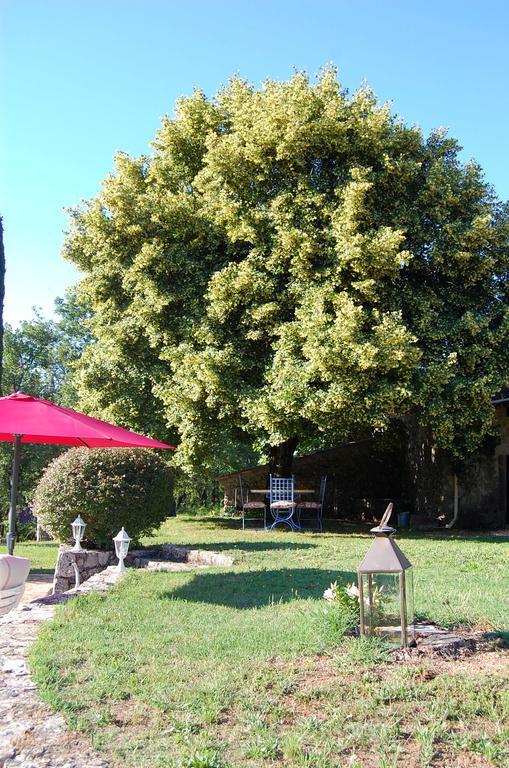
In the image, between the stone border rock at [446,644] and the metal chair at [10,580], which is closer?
the stone border rock at [446,644]

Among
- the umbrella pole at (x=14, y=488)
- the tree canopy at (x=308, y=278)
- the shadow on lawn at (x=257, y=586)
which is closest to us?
the shadow on lawn at (x=257, y=586)

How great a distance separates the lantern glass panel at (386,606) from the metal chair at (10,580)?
9.05ft

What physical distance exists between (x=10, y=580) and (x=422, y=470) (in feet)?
50.2

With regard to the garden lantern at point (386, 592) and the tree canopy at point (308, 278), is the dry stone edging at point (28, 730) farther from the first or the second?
the tree canopy at point (308, 278)

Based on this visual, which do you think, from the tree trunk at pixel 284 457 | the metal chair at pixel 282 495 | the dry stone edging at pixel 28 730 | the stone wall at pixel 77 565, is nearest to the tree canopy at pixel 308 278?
the metal chair at pixel 282 495

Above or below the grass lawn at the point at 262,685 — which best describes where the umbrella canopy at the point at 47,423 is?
above

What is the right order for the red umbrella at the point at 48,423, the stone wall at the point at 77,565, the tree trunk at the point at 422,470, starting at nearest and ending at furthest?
the red umbrella at the point at 48,423 → the stone wall at the point at 77,565 → the tree trunk at the point at 422,470

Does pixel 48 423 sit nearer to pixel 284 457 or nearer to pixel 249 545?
pixel 249 545

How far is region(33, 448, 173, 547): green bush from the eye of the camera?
914 centimetres

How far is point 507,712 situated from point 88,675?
238cm

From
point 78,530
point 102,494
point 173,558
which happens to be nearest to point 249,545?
point 173,558

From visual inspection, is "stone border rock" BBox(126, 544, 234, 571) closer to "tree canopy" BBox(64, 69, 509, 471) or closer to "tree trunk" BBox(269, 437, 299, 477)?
"tree canopy" BBox(64, 69, 509, 471)

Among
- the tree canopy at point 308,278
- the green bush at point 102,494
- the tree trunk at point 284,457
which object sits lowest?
the green bush at point 102,494

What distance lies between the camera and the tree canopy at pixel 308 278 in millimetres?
12969
